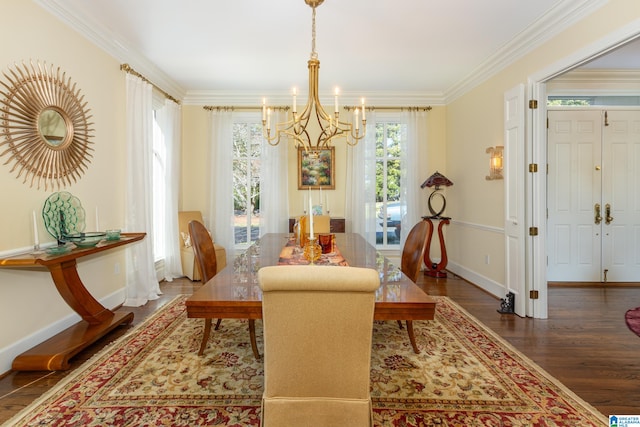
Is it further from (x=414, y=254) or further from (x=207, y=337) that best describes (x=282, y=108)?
(x=207, y=337)

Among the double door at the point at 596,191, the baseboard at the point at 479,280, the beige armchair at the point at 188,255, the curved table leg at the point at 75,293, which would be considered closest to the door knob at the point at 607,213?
the double door at the point at 596,191

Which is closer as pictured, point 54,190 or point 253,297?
point 253,297

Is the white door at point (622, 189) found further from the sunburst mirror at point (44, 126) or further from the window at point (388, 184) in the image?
the sunburst mirror at point (44, 126)

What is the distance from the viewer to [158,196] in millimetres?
4809

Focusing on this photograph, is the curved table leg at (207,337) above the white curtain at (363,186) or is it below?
below

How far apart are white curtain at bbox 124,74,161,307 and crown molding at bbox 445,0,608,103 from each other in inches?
164

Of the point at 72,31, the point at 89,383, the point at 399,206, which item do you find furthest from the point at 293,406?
the point at 399,206

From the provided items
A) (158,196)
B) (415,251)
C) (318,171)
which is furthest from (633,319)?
(158,196)

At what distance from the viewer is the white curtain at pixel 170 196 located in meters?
4.78

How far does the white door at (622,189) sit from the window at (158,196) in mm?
6003

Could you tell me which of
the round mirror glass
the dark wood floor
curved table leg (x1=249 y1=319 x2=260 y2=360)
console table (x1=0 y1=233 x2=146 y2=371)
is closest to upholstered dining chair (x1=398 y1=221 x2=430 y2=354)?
the dark wood floor

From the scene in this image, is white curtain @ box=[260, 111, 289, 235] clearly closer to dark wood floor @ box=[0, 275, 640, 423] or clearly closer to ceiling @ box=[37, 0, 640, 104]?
ceiling @ box=[37, 0, 640, 104]

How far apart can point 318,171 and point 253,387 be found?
12.8ft

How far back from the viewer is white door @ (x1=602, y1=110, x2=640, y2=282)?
4426 millimetres
